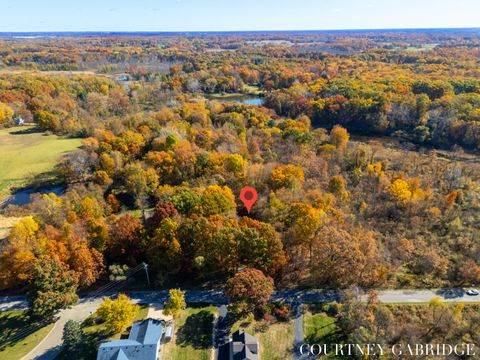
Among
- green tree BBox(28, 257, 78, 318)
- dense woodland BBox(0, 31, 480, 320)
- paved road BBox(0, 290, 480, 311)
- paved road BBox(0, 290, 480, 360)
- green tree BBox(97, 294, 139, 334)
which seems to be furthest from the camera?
dense woodland BBox(0, 31, 480, 320)

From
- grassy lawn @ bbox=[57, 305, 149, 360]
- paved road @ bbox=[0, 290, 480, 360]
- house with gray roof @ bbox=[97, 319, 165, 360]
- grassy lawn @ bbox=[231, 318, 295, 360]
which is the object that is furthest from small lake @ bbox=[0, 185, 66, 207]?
grassy lawn @ bbox=[231, 318, 295, 360]

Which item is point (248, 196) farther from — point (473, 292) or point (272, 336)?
point (473, 292)

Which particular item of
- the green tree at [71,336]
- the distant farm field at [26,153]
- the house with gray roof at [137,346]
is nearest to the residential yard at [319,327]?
the house with gray roof at [137,346]

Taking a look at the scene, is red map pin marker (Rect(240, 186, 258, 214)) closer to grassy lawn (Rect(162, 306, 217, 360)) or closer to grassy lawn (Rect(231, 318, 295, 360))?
grassy lawn (Rect(162, 306, 217, 360))

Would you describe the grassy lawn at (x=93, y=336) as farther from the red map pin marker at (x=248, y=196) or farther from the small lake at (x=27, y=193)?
the small lake at (x=27, y=193)

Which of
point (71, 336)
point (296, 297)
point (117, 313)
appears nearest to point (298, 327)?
point (296, 297)

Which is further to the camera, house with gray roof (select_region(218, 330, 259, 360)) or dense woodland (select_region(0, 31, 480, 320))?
dense woodland (select_region(0, 31, 480, 320))

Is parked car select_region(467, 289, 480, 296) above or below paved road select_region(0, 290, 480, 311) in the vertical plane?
above
